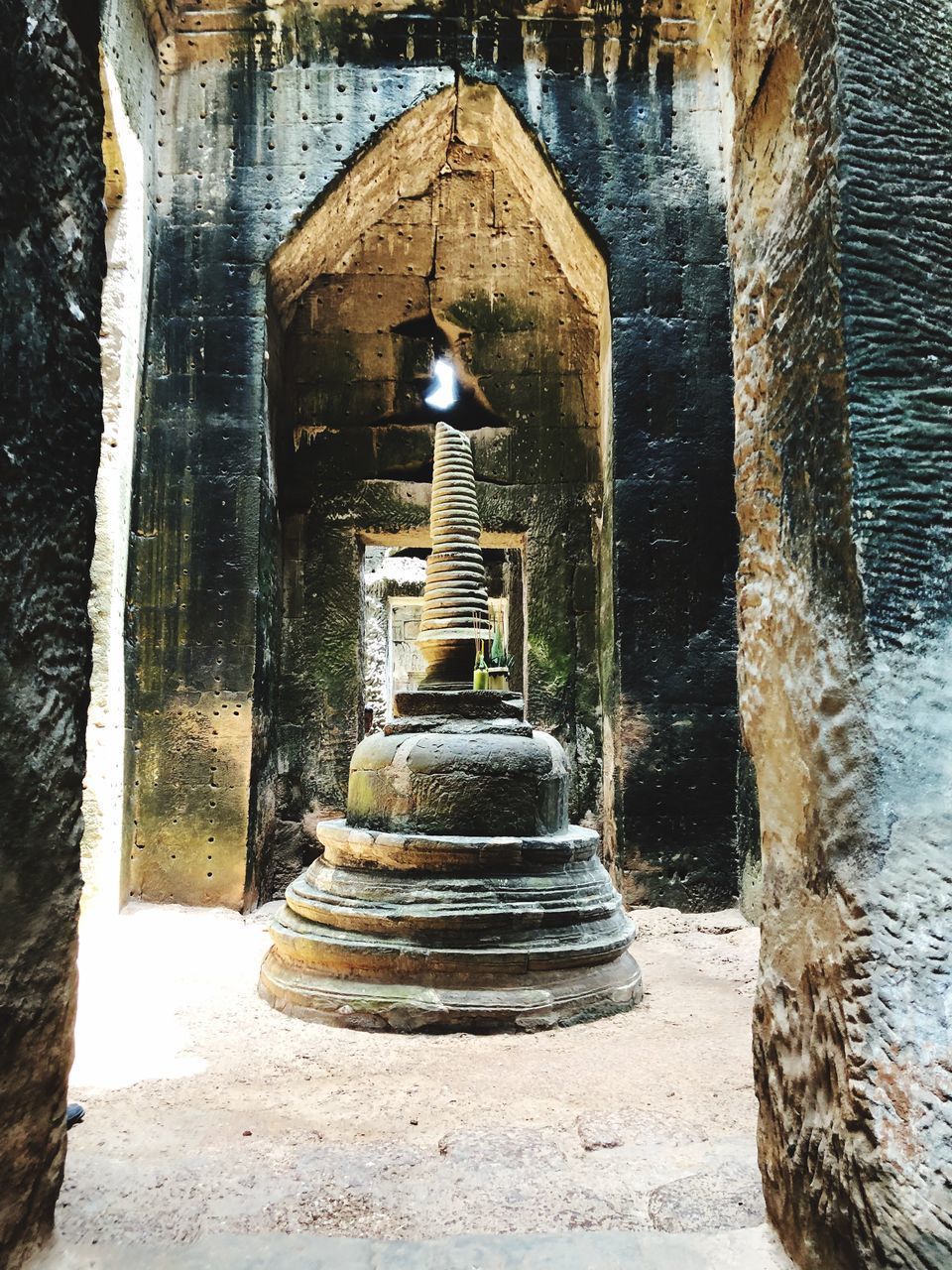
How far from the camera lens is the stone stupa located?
3.45m

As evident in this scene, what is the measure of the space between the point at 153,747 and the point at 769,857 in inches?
195

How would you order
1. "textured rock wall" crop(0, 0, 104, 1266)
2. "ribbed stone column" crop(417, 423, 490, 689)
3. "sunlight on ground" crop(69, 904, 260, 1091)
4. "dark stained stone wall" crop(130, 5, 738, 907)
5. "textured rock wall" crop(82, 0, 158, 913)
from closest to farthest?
"textured rock wall" crop(0, 0, 104, 1266) < "sunlight on ground" crop(69, 904, 260, 1091) < "ribbed stone column" crop(417, 423, 490, 689) < "textured rock wall" crop(82, 0, 158, 913) < "dark stained stone wall" crop(130, 5, 738, 907)

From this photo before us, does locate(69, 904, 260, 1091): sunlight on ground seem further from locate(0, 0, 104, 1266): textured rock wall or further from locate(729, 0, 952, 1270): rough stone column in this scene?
locate(729, 0, 952, 1270): rough stone column

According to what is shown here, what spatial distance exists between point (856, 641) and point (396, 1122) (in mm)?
1941

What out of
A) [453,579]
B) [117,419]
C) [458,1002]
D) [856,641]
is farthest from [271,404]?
[856,641]

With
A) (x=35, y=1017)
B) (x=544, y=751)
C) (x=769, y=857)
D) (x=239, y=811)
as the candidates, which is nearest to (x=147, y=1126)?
(x=35, y=1017)

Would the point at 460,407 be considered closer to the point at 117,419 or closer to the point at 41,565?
the point at 117,419

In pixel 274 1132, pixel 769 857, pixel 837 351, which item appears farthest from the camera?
pixel 274 1132

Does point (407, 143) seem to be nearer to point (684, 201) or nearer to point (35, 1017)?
point (684, 201)

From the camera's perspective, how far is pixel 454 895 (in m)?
3.60

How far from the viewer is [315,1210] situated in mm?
1881

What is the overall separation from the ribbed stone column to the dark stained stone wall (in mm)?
1556

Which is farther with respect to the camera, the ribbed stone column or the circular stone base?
the ribbed stone column

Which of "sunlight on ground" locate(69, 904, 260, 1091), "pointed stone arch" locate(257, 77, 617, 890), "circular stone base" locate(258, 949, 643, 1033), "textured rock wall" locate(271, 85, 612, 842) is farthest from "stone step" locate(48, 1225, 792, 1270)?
"textured rock wall" locate(271, 85, 612, 842)
